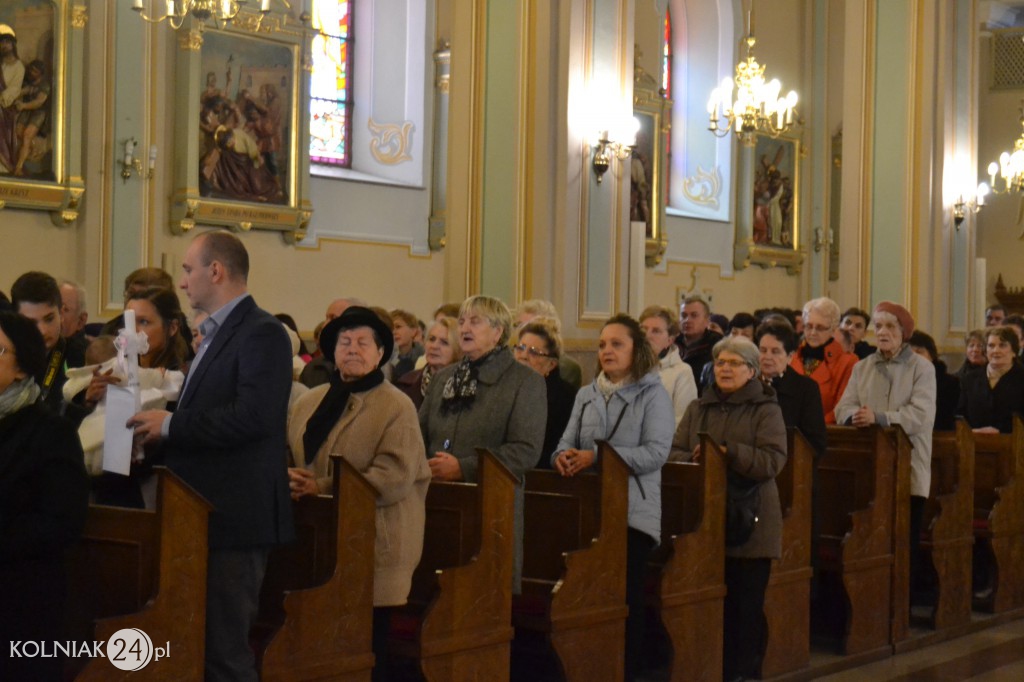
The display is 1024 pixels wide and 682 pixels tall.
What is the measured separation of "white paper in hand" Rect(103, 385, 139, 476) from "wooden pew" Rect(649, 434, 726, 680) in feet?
8.62

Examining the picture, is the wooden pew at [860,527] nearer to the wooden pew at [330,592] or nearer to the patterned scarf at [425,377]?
the patterned scarf at [425,377]

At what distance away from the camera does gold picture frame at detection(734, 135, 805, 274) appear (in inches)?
716

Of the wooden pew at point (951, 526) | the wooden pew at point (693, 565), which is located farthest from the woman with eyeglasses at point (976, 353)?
the wooden pew at point (693, 565)

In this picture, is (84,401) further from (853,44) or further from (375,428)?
(853,44)

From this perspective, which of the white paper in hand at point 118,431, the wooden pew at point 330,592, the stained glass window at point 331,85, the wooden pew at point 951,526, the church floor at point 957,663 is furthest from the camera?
the stained glass window at point 331,85

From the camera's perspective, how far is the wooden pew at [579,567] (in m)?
5.32

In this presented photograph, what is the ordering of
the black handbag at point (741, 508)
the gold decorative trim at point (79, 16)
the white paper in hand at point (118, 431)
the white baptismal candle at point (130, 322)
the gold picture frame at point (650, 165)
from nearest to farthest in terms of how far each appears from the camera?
the white paper in hand at point (118, 431) < the white baptismal candle at point (130, 322) < the black handbag at point (741, 508) < the gold decorative trim at point (79, 16) < the gold picture frame at point (650, 165)

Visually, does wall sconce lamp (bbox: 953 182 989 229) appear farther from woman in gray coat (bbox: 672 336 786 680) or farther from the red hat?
woman in gray coat (bbox: 672 336 786 680)

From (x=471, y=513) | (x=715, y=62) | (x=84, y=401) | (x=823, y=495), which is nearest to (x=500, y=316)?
(x=471, y=513)

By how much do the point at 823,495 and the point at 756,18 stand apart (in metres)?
12.0

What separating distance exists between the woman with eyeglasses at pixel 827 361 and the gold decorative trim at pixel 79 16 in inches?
250

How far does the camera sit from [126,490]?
13.5 feet

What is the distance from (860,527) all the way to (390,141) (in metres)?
8.58

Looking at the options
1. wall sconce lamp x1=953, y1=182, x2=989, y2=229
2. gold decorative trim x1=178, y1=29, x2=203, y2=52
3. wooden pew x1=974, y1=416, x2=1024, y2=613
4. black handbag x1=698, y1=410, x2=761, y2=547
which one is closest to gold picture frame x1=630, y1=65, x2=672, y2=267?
wall sconce lamp x1=953, y1=182, x2=989, y2=229
